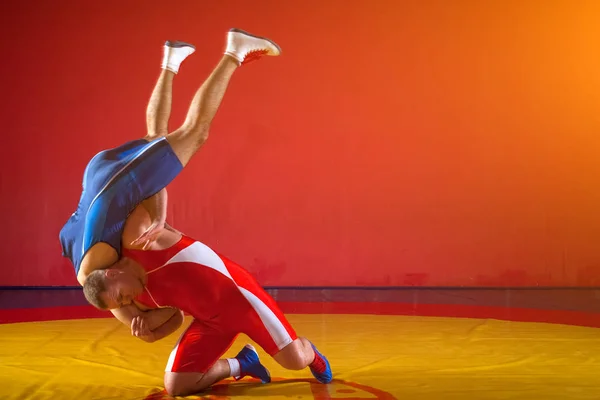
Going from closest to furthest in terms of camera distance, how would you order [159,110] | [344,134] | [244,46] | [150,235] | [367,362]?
1. [150,235]
2. [244,46]
3. [159,110]
4. [367,362]
5. [344,134]

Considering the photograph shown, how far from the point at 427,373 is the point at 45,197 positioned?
4338mm

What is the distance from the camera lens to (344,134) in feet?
18.6

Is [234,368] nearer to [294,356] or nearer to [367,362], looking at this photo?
[294,356]

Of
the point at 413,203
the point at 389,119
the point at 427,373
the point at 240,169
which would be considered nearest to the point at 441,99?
the point at 389,119

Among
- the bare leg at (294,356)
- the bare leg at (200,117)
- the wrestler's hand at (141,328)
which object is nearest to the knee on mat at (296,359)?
the bare leg at (294,356)

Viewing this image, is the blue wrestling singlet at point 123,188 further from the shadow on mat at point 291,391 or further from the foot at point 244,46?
the shadow on mat at point 291,391

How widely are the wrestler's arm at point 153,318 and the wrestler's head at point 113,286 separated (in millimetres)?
88

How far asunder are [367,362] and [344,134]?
333 centimetres

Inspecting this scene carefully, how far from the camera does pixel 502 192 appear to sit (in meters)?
5.66

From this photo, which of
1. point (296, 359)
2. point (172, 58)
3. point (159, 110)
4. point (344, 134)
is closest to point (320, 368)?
point (296, 359)

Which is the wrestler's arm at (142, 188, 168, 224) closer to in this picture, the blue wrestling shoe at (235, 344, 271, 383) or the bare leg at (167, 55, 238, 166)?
the bare leg at (167, 55, 238, 166)

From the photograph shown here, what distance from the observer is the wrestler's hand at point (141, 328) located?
205 centimetres

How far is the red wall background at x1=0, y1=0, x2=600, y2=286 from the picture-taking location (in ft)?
18.5

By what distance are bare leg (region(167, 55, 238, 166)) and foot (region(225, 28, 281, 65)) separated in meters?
0.03
